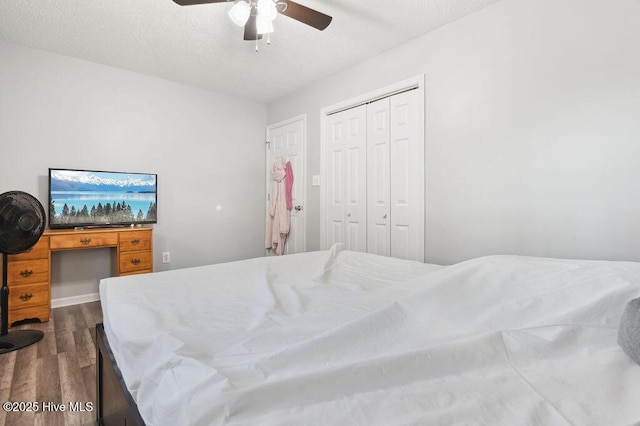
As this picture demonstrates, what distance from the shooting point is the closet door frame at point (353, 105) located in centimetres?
268

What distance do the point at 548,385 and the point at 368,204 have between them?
8.29 feet

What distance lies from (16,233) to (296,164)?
269 cm

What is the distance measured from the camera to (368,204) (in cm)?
315

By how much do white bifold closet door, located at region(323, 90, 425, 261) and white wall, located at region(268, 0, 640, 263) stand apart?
148mm

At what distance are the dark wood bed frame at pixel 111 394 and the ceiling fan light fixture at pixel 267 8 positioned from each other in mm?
1876

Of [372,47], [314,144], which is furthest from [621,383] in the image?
[314,144]

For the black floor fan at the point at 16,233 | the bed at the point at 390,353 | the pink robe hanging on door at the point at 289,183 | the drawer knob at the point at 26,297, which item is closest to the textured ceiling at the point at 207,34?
the pink robe hanging on door at the point at 289,183

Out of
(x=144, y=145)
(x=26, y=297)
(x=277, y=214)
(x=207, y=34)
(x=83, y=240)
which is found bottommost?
(x=26, y=297)

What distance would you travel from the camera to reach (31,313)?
A: 2.67 meters

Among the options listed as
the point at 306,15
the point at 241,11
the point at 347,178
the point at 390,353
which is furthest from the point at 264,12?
the point at 390,353

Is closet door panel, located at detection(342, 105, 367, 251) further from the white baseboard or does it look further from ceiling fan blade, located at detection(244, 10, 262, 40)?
the white baseboard

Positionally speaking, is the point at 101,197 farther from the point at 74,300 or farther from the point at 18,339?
the point at 18,339

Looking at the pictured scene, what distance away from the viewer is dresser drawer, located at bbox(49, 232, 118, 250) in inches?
111

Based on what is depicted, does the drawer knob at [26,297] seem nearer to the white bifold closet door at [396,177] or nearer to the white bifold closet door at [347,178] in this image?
the white bifold closet door at [347,178]
